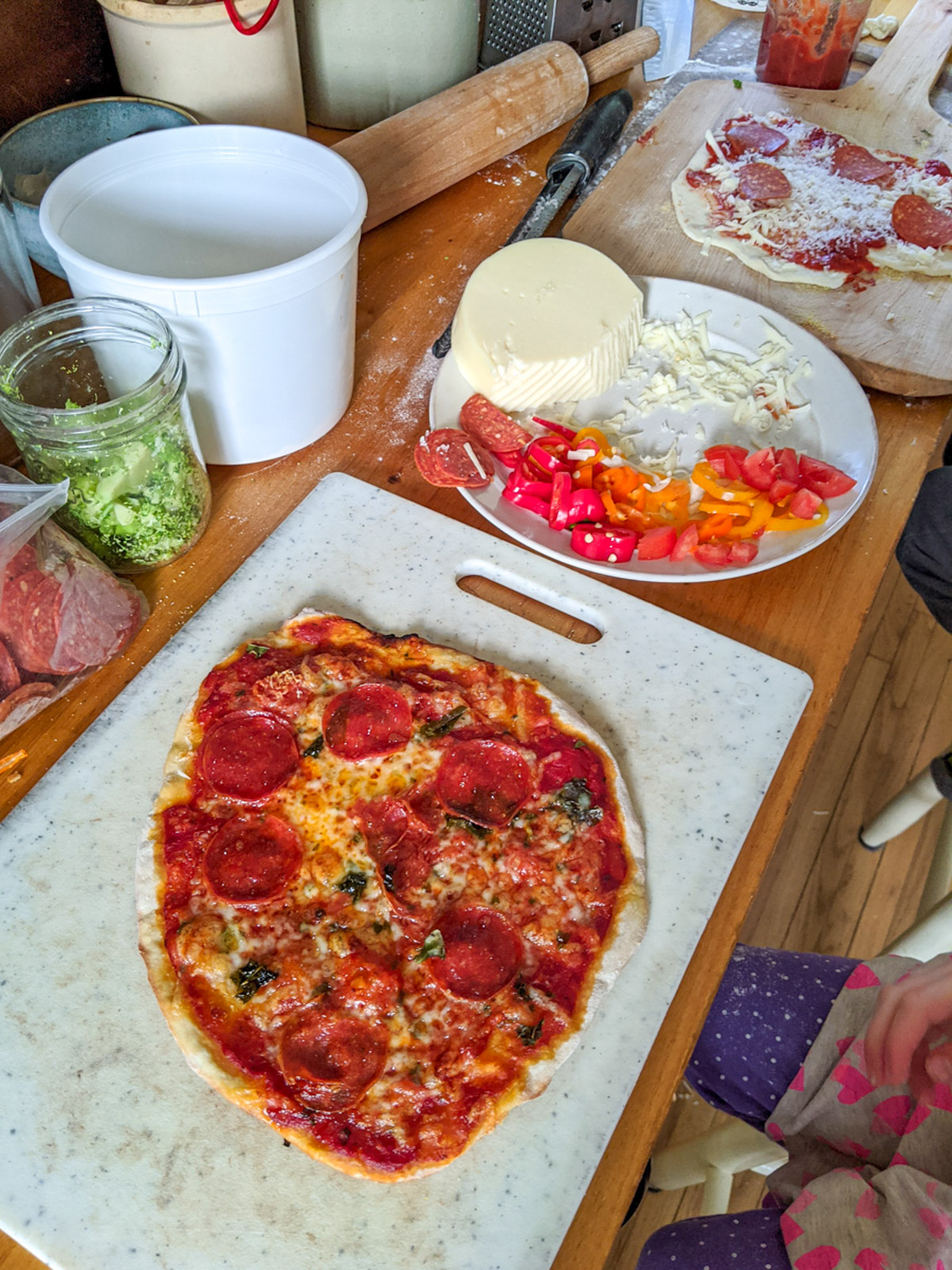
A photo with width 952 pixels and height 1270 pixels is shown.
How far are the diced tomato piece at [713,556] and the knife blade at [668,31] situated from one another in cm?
155

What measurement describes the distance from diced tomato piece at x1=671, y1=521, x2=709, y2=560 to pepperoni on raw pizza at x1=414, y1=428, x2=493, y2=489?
0.99ft

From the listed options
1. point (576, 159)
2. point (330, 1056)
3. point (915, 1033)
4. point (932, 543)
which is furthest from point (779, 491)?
point (330, 1056)

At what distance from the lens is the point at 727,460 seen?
4.75 ft

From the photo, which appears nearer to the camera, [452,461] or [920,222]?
[452,461]

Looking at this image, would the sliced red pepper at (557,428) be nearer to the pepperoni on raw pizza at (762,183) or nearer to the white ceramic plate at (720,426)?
the white ceramic plate at (720,426)

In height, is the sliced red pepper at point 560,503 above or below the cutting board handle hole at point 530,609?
above

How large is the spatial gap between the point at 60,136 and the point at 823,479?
1374 mm

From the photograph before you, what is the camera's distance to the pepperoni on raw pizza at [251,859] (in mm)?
1036

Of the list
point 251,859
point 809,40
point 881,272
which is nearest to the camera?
point 251,859

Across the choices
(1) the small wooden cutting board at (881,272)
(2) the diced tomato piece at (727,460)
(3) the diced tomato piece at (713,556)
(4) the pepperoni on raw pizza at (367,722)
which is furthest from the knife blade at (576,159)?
(4) the pepperoni on raw pizza at (367,722)

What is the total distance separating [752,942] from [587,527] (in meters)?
1.35

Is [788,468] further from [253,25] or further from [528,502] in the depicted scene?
[253,25]

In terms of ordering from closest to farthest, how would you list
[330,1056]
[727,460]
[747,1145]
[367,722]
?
1. [330,1056]
2. [367,722]
3. [747,1145]
4. [727,460]

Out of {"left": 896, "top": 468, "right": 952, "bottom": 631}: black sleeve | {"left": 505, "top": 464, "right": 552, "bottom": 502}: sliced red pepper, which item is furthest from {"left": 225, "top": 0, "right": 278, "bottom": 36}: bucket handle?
{"left": 896, "top": 468, "right": 952, "bottom": 631}: black sleeve
